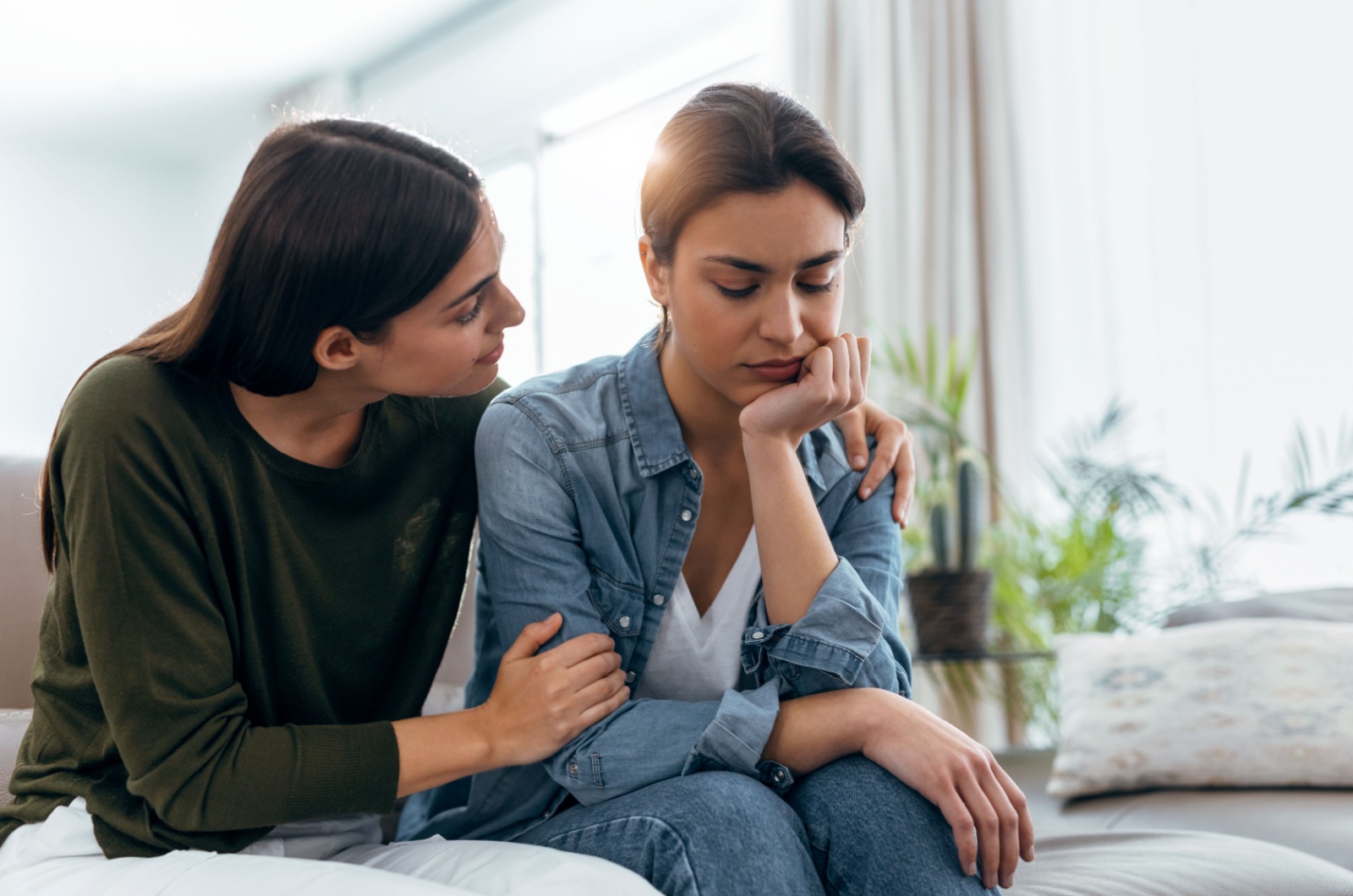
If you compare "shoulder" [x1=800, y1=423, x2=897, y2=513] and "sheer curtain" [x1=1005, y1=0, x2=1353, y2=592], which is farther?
"sheer curtain" [x1=1005, y1=0, x2=1353, y2=592]

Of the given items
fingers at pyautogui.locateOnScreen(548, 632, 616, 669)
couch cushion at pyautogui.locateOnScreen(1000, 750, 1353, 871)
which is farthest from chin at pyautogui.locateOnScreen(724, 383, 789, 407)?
couch cushion at pyautogui.locateOnScreen(1000, 750, 1353, 871)

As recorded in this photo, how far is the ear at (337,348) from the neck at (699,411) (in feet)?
1.21

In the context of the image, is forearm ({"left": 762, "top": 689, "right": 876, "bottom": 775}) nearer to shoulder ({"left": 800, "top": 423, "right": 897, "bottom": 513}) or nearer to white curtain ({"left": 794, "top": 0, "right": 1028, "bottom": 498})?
shoulder ({"left": 800, "top": 423, "right": 897, "bottom": 513})

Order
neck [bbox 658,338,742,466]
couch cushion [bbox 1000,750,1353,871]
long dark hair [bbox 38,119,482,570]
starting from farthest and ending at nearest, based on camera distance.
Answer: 1. couch cushion [bbox 1000,750,1353,871]
2. neck [bbox 658,338,742,466]
3. long dark hair [bbox 38,119,482,570]

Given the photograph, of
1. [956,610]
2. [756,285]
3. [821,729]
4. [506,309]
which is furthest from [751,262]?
[956,610]

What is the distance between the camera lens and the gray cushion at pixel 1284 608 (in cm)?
187

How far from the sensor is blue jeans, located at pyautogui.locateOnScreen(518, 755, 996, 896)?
900 mm

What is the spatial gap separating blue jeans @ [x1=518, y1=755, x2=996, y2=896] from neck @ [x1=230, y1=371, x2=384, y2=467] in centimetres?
43

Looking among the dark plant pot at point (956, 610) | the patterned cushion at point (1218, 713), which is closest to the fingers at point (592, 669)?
the patterned cushion at point (1218, 713)

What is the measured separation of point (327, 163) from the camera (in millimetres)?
1027

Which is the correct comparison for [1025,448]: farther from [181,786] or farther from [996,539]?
[181,786]

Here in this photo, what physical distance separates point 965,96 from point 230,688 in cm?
260

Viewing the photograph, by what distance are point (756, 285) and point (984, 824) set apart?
56 cm

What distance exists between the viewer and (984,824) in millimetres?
965
